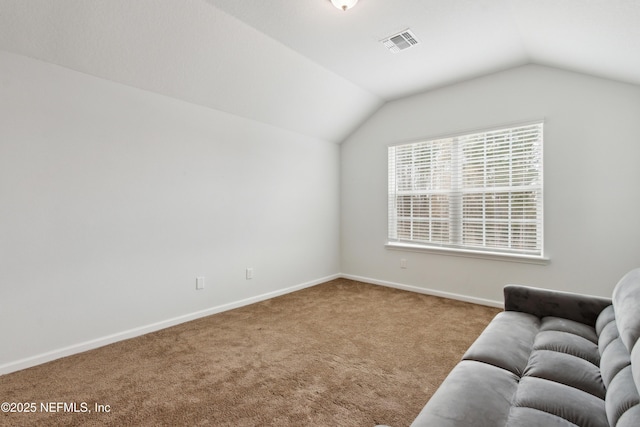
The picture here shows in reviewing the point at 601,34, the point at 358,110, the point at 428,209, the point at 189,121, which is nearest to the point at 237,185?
the point at 189,121

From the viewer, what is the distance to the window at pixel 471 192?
347 centimetres

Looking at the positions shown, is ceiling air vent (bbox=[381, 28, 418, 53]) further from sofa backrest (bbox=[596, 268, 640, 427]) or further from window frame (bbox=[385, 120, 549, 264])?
sofa backrest (bbox=[596, 268, 640, 427])

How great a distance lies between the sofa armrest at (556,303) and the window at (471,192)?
1549 mm

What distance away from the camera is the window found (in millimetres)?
3473

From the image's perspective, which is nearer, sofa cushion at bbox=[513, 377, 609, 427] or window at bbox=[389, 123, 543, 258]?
sofa cushion at bbox=[513, 377, 609, 427]

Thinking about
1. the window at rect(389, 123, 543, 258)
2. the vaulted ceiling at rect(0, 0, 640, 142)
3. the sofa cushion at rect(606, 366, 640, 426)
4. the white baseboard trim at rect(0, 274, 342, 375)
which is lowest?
the white baseboard trim at rect(0, 274, 342, 375)

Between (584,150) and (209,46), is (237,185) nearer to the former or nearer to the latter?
(209,46)

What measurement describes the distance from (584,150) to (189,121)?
13.5 ft

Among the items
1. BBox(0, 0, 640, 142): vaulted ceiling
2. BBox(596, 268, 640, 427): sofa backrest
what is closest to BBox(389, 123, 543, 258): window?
BBox(0, 0, 640, 142): vaulted ceiling

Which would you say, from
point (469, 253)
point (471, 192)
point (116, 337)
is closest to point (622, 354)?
point (469, 253)

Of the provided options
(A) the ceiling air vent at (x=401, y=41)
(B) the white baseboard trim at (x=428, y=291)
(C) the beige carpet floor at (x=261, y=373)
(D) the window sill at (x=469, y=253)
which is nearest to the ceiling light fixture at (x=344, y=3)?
(A) the ceiling air vent at (x=401, y=41)

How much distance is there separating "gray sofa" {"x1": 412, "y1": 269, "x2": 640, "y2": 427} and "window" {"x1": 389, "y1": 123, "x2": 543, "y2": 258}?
173cm

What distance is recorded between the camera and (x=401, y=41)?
291 cm

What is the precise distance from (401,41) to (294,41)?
3.34ft
